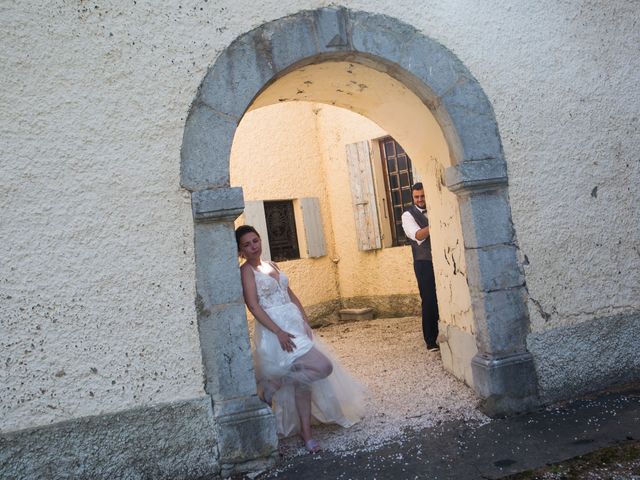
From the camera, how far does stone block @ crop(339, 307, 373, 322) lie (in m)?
7.64

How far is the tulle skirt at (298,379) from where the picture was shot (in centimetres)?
358

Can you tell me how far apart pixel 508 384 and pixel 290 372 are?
4.77 feet

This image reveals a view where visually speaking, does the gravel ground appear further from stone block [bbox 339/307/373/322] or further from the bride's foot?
stone block [bbox 339/307/373/322]

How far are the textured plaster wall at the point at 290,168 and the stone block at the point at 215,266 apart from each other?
3.61 m

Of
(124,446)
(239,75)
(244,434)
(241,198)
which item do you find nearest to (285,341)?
(244,434)

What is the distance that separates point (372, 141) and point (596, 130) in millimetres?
3741

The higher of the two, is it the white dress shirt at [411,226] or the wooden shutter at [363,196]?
the wooden shutter at [363,196]

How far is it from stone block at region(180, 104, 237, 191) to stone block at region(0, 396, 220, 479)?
4.15ft

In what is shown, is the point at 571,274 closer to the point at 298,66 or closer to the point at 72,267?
the point at 298,66

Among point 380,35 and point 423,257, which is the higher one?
point 380,35

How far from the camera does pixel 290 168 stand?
25.1 feet

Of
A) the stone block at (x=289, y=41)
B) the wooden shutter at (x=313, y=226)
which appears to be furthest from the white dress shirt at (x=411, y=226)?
the wooden shutter at (x=313, y=226)

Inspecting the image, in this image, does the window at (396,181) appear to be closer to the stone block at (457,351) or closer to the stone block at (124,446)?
the stone block at (457,351)

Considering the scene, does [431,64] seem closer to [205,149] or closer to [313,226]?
[205,149]
